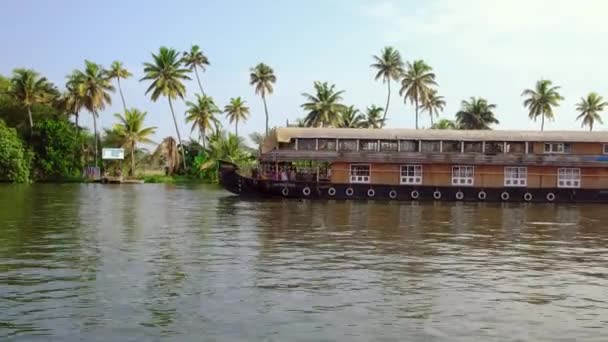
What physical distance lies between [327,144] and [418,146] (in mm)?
5193

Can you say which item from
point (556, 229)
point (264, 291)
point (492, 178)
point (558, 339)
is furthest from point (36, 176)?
point (558, 339)

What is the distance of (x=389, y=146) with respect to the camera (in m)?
38.6

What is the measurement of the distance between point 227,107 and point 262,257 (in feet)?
192

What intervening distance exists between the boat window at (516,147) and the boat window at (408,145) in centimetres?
519

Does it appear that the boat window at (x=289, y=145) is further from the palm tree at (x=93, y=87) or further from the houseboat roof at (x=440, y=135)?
the palm tree at (x=93, y=87)

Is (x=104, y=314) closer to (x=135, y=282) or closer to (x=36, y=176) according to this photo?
(x=135, y=282)

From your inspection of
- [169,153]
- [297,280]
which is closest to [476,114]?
[169,153]

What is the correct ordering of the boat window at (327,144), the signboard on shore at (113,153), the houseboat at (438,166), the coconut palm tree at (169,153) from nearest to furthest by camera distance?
the houseboat at (438,166) → the boat window at (327,144) → the signboard on shore at (113,153) → the coconut palm tree at (169,153)

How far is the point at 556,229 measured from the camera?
23547 mm

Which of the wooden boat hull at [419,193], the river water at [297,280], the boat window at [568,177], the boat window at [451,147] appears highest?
the boat window at [451,147]

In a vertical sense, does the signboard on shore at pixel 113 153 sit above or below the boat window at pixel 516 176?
above

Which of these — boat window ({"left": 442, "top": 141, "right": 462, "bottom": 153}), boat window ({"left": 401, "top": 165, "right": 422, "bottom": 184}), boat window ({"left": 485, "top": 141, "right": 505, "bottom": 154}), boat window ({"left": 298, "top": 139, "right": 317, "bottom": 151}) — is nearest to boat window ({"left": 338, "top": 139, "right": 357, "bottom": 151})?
boat window ({"left": 298, "top": 139, "right": 317, "bottom": 151})

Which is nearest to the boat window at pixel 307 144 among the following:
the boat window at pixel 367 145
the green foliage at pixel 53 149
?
the boat window at pixel 367 145

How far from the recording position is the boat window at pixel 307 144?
125 ft
